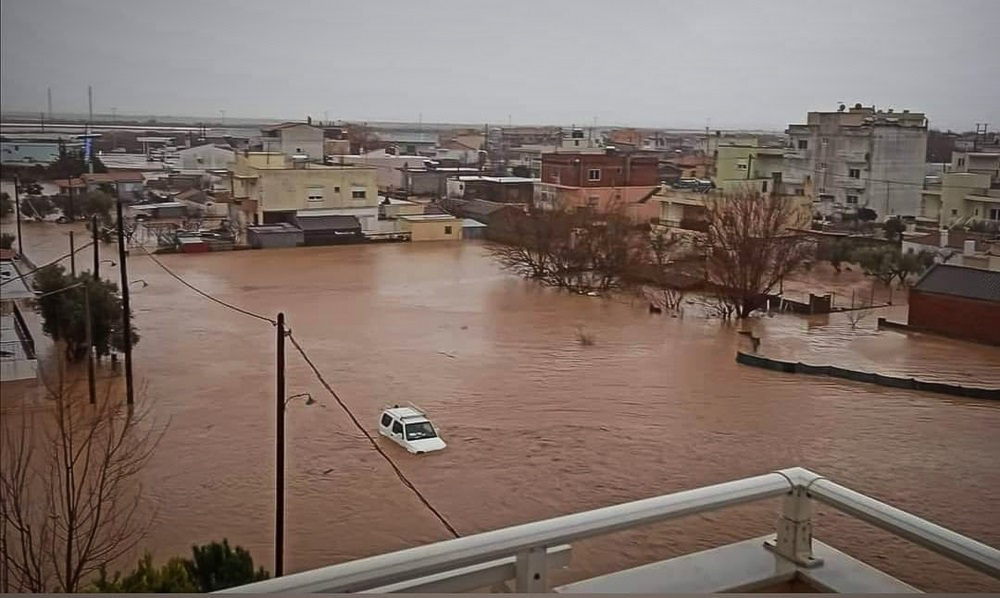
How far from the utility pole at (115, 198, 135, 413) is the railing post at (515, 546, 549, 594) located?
779 mm

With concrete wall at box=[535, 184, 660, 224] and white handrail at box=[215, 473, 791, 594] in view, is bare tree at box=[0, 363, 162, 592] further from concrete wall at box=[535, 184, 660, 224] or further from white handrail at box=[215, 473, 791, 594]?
concrete wall at box=[535, 184, 660, 224]

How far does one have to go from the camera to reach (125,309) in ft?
5.85

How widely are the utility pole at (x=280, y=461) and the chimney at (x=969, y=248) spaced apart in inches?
54.9

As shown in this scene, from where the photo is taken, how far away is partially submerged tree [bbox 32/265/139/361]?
1.74m

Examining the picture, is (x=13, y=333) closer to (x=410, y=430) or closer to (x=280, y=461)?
(x=280, y=461)

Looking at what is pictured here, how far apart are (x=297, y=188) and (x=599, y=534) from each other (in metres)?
0.95

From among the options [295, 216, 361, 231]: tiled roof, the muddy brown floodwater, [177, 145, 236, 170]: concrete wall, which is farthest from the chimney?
[177, 145, 236, 170]: concrete wall

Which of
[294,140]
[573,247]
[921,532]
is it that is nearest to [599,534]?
[921,532]

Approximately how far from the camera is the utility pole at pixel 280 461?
1.68m

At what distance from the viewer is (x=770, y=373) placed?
202 centimetres

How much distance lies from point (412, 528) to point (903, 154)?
1.28m

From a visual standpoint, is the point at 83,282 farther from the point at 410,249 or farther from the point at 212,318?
the point at 410,249

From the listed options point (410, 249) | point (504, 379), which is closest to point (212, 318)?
point (410, 249)

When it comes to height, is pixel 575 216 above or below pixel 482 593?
above
